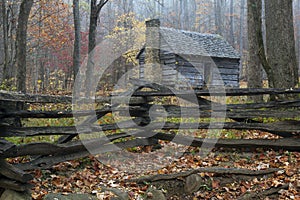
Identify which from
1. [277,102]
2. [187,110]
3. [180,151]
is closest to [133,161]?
[180,151]

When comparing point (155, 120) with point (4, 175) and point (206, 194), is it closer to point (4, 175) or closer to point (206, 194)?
point (206, 194)

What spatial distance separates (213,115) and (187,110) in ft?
1.64

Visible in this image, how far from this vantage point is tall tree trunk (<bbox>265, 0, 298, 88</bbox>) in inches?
301

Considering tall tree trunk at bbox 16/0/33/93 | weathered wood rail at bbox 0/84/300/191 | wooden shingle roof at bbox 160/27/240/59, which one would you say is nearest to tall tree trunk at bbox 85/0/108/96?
tall tree trunk at bbox 16/0/33/93

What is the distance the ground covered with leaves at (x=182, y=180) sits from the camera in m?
4.93

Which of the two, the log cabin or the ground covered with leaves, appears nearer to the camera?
the ground covered with leaves

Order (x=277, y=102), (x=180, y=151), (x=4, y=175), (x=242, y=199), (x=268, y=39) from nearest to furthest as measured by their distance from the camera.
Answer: (x=4, y=175) < (x=242, y=199) < (x=277, y=102) < (x=180, y=151) < (x=268, y=39)

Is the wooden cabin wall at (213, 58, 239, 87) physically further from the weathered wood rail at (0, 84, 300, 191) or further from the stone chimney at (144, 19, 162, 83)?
the weathered wood rail at (0, 84, 300, 191)

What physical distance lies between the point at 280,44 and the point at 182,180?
4328mm

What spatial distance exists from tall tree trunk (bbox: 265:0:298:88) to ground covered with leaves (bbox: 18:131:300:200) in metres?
2.24

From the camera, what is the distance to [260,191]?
500cm

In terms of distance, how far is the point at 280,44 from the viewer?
773 centimetres

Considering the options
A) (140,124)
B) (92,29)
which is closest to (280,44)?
(140,124)

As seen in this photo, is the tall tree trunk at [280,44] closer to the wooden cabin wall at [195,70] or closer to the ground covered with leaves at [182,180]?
the ground covered with leaves at [182,180]
